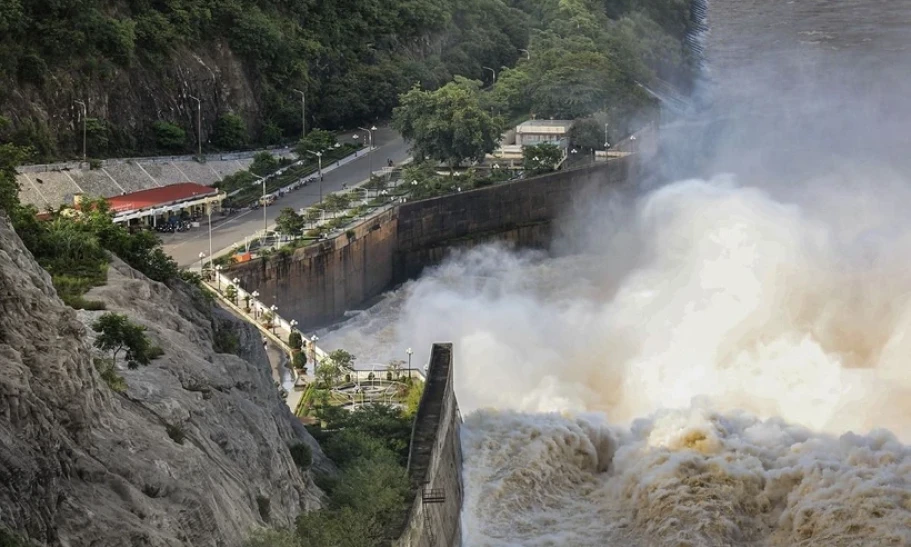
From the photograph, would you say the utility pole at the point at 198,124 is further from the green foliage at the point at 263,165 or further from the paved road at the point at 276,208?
the paved road at the point at 276,208

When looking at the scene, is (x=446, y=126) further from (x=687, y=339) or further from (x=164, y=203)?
(x=687, y=339)

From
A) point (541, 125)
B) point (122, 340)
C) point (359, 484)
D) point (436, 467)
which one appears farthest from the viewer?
point (541, 125)

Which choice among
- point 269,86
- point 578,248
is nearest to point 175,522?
point 578,248

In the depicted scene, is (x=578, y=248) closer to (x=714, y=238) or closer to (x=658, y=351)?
(x=714, y=238)

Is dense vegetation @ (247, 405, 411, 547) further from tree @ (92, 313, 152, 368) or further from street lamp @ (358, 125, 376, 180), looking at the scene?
street lamp @ (358, 125, 376, 180)

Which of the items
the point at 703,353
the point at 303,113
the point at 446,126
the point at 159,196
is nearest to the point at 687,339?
the point at 703,353
